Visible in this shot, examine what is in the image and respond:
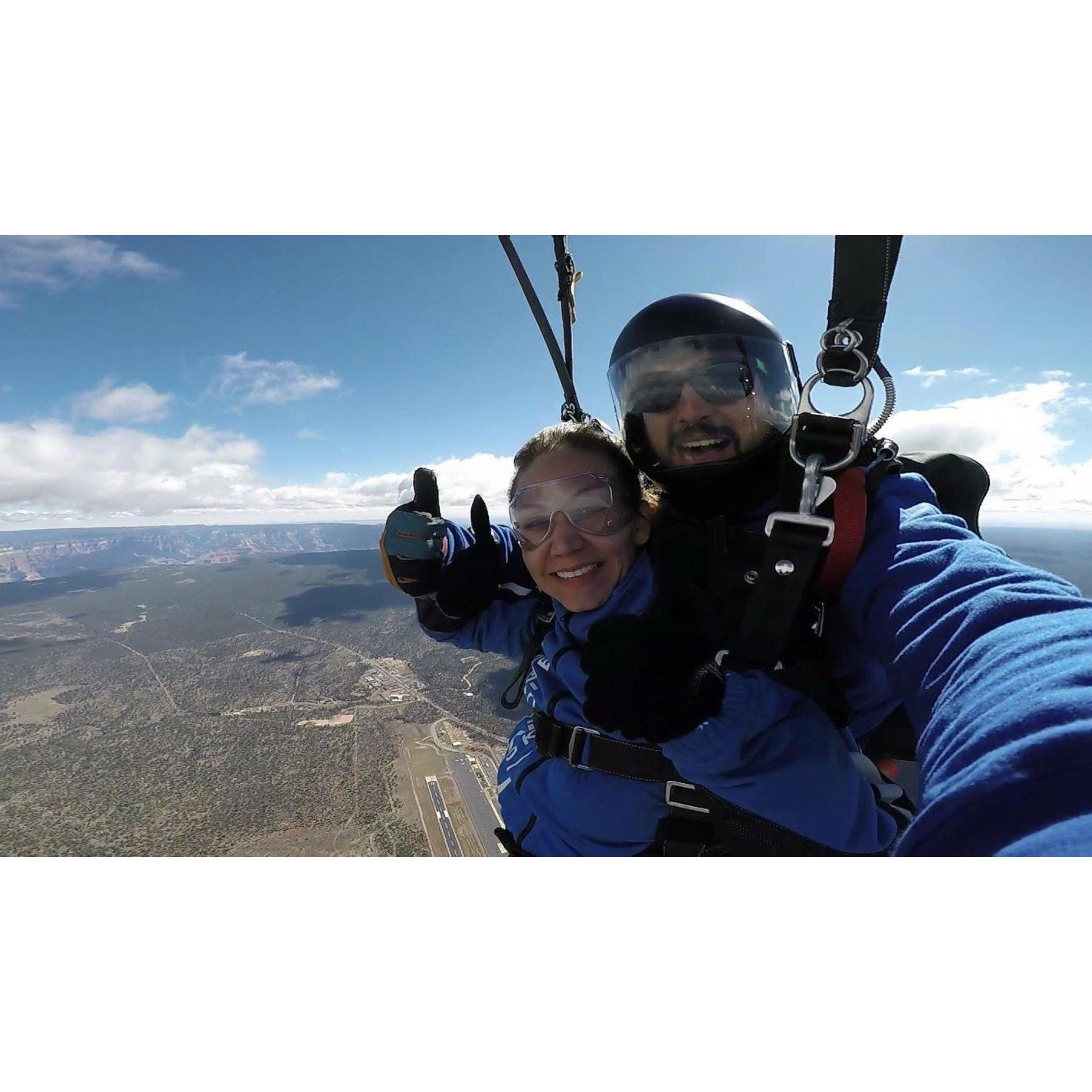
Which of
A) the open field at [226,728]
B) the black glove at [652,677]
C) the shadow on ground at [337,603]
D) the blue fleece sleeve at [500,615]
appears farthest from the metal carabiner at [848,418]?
the shadow on ground at [337,603]

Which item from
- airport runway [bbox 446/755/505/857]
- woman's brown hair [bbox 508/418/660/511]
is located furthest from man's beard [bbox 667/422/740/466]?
airport runway [bbox 446/755/505/857]

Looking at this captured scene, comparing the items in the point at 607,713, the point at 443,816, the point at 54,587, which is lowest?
the point at 443,816

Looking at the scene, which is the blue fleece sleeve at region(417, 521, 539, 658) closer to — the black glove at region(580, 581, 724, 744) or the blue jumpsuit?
the blue jumpsuit

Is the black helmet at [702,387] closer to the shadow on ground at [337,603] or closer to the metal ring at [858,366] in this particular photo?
the metal ring at [858,366]

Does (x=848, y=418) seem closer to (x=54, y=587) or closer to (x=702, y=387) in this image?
(x=702, y=387)

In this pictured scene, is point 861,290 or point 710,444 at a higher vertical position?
point 861,290

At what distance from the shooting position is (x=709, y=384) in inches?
51.7

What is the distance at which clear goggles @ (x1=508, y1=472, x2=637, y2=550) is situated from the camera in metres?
1.35

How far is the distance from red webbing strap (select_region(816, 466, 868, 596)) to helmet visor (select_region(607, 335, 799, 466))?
303 millimetres

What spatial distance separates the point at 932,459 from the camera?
1267mm

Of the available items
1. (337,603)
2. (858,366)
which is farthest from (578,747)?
(337,603)

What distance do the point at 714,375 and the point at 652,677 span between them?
2.63ft

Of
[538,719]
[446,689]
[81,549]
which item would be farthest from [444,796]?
[81,549]

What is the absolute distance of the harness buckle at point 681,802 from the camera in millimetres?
1194
